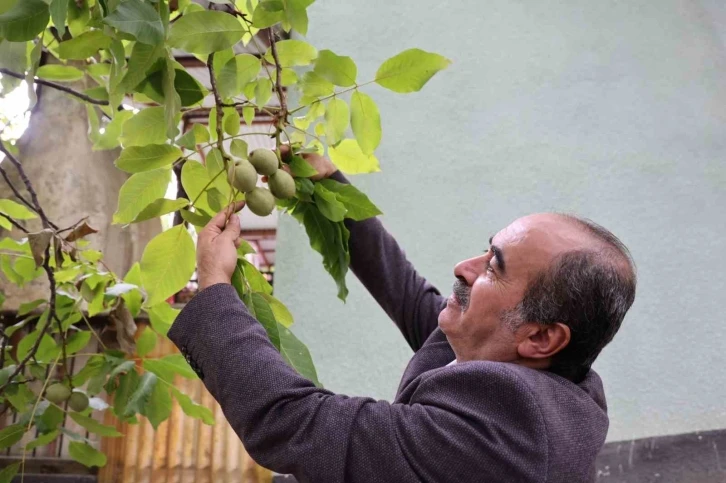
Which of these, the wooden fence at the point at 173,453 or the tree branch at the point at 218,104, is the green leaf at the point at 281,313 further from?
the wooden fence at the point at 173,453

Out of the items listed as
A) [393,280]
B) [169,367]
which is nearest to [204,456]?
[169,367]

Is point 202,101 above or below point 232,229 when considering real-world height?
above

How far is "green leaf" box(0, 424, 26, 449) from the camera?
1.06m

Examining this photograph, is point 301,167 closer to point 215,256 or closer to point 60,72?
point 215,256

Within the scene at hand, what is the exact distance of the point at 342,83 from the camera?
0.78m

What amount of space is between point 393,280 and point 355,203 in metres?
0.22

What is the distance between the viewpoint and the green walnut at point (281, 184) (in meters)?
0.75

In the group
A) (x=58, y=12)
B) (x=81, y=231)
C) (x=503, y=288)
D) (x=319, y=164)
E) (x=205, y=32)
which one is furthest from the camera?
(x=81, y=231)

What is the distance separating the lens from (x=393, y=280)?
103 centimetres

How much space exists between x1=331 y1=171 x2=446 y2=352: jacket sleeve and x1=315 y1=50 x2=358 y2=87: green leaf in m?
0.27

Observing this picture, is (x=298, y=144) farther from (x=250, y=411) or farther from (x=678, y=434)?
(x=678, y=434)

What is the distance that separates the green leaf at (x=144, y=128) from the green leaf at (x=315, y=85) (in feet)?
0.55

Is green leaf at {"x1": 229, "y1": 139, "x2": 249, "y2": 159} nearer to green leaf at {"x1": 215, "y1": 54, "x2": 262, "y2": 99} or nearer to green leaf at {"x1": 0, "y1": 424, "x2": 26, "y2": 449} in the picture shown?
green leaf at {"x1": 215, "y1": 54, "x2": 262, "y2": 99}

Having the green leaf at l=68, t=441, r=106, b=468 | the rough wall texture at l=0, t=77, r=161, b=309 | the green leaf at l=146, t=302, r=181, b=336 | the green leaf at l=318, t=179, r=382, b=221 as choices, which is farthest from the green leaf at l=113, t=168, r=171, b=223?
the rough wall texture at l=0, t=77, r=161, b=309
